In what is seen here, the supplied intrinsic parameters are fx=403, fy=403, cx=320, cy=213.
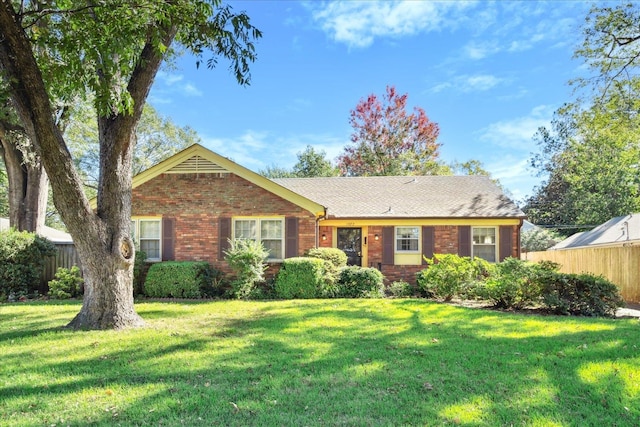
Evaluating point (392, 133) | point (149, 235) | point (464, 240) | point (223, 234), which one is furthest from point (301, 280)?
point (392, 133)

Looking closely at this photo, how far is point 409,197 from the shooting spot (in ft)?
54.2

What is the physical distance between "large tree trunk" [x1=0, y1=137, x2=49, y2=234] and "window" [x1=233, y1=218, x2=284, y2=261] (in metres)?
8.05

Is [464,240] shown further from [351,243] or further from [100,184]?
[100,184]

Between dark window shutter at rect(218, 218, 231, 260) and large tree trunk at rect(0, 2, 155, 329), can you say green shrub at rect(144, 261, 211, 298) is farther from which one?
large tree trunk at rect(0, 2, 155, 329)

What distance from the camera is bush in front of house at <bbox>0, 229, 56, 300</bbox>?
11781mm

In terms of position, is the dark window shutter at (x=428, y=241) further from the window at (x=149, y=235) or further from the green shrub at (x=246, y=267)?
the window at (x=149, y=235)

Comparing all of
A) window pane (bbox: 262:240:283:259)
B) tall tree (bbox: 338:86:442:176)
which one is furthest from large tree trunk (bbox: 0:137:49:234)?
tall tree (bbox: 338:86:442:176)

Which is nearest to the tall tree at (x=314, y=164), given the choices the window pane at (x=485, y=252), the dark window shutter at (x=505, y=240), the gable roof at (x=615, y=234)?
the gable roof at (x=615, y=234)

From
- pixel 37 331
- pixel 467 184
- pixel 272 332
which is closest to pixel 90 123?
pixel 37 331

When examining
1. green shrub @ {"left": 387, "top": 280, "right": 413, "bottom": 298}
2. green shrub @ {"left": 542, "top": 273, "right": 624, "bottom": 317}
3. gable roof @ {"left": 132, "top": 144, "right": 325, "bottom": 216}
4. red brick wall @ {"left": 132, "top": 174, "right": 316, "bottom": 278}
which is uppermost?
gable roof @ {"left": 132, "top": 144, "right": 325, "bottom": 216}

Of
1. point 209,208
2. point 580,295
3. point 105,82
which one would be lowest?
point 580,295

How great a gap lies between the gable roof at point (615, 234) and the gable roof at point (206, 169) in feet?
41.5

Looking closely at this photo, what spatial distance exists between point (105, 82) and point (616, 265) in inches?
619

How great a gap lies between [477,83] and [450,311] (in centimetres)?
1338
